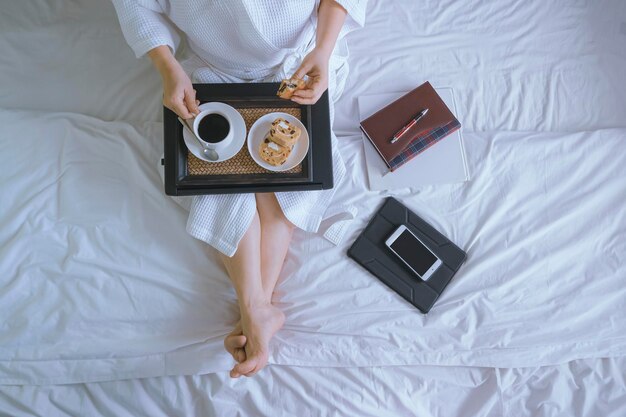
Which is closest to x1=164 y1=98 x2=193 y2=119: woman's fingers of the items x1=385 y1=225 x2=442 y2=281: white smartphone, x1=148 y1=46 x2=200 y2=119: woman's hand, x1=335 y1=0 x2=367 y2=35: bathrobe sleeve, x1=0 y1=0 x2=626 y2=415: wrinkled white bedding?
x1=148 y1=46 x2=200 y2=119: woman's hand

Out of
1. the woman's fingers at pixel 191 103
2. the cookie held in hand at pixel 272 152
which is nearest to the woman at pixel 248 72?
the woman's fingers at pixel 191 103

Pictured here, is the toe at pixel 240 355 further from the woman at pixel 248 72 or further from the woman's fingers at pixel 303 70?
the woman's fingers at pixel 303 70

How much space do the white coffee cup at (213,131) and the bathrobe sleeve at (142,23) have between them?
219mm

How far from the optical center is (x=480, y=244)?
1002 millimetres

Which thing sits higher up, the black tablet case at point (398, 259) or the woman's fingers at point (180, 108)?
the woman's fingers at point (180, 108)

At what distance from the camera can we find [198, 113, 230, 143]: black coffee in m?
0.79

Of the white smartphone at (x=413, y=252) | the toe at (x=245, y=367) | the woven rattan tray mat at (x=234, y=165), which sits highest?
the woven rattan tray mat at (x=234, y=165)

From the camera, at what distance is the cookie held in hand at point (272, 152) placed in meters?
0.80

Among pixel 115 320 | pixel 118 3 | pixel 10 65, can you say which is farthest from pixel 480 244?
pixel 10 65

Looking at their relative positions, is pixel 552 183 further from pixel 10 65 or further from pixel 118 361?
pixel 10 65

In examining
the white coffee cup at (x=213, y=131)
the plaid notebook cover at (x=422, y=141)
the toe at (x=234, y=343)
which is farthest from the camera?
the plaid notebook cover at (x=422, y=141)

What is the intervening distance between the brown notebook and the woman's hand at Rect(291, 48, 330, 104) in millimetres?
205

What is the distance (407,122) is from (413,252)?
0.31 metres

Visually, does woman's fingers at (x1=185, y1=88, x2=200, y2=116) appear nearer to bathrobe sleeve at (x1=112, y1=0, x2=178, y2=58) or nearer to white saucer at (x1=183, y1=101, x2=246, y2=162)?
white saucer at (x1=183, y1=101, x2=246, y2=162)
